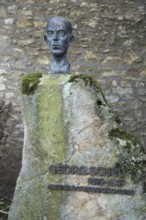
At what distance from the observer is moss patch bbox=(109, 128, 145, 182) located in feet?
11.8

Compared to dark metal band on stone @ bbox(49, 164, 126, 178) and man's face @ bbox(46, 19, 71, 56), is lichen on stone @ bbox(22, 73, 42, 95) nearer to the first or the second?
man's face @ bbox(46, 19, 71, 56)

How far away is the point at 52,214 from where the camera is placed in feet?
11.8

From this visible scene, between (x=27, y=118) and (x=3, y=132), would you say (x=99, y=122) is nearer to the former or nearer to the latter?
(x=27, y=118)

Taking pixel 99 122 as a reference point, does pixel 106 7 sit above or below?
below

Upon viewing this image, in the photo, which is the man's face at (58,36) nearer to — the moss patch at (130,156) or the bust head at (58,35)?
the bust head at (58,35)

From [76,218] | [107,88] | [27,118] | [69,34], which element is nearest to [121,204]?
[76,218]

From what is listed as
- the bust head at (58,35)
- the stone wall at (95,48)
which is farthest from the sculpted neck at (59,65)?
the stone wall at (95,48)

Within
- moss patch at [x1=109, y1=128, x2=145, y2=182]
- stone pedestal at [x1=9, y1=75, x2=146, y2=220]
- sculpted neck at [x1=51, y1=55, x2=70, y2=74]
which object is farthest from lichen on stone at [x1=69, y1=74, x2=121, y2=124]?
sculpted neck at [x1=51, y1=55, x2=70, y2=74]

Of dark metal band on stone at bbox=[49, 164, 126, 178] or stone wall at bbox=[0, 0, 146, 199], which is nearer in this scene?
dark metal band on stone at bbox=[49, 164, 126, 178]

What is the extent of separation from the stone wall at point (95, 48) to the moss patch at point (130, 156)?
348 centimetres

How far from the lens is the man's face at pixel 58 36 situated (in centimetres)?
388

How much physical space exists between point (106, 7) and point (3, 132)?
2415 millimetres

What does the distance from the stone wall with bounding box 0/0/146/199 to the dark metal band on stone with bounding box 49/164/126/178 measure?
11.6 ft

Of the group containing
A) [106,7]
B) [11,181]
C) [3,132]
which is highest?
[106,7]
